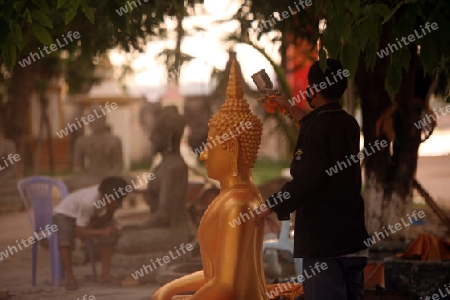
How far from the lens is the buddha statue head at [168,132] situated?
9.06 meters

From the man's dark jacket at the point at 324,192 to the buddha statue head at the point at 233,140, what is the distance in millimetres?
423

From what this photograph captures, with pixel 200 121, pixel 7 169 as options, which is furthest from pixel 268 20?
pixel 7 169

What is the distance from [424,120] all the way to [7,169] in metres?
10.1

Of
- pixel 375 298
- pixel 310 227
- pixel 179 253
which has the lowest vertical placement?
pixel 375 298

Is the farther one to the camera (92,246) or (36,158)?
(36,158)

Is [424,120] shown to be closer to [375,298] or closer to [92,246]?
[375,298]

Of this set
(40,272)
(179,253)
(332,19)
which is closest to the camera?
(332,19)

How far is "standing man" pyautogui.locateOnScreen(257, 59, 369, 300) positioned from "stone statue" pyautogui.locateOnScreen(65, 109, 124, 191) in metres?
8.66

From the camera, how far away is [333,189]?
4.33 meters

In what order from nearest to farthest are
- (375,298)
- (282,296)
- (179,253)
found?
(282,296), (375,298), (179,253)

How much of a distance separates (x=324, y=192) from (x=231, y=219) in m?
0.55

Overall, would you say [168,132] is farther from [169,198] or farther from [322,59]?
[322,59]

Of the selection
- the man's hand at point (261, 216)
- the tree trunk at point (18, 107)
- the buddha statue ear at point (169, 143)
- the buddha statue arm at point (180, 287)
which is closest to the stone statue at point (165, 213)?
the buddha statue ear at point (169, 143)

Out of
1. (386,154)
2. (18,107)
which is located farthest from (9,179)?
(386,154)
